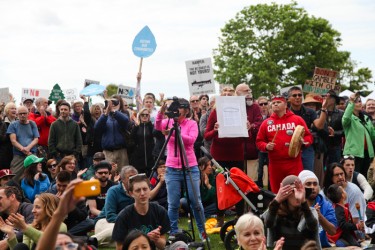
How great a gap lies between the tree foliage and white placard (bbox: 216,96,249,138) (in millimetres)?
44773

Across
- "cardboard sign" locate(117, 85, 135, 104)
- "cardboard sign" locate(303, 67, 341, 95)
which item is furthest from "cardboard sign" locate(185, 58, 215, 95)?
"cardboard sign" locate(303, 67, 341, 95)

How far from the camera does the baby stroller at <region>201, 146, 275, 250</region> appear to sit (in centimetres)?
1004

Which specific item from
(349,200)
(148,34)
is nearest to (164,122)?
(349,200)

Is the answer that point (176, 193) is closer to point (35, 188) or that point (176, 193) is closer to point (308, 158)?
point (308, 158)

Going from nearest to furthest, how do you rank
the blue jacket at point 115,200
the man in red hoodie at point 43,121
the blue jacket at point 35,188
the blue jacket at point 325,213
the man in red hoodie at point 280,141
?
1. the blue jacket at point 325,213
2. the blue jacket at point 115,200
3. the man in red hoodie at point 280,141
4. the blue jacket at point 35,188
5. the man in red hoodie at point 43,121

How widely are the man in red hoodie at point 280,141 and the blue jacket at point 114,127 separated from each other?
393cm

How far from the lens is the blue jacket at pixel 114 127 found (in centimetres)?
1423

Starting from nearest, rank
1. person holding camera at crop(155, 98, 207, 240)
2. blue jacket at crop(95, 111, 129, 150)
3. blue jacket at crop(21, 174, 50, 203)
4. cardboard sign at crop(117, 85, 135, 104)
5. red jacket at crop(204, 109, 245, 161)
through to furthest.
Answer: person holding camera at crop(155, 98, 207, 240)
red jacket at crop(204, 109, 245, 161)
blue jacket at crop(21, 174, 50, 203)
blue jacket at crop(95, 111, 129, 150)
cardboard sign at crop(117, 85, 135, 104)

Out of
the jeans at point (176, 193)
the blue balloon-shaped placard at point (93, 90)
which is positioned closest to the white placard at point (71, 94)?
the blue balloon-shaped placard at point (93, 90)

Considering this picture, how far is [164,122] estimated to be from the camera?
10.8m

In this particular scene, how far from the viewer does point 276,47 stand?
5941cm

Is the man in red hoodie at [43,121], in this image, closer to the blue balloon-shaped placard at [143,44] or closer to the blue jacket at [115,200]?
the blue balloon-shaped placard at [143,44]

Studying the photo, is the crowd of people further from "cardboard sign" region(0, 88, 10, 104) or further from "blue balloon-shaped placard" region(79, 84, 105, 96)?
"cardboard sign" region(0, 88, 10, 104)

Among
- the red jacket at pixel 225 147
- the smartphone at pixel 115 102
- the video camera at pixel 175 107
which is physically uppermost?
the smartphone at pixel 115 102
